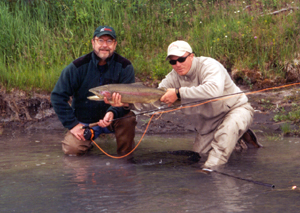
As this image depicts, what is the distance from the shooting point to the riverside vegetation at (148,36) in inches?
290

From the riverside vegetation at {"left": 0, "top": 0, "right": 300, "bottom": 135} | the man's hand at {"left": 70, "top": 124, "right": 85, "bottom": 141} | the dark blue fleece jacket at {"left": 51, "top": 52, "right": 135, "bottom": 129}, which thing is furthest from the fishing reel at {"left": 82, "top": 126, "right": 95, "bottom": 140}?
the riverside vegetation at {"left": 0, "top": 0, "right": 300, "bottom": 135}

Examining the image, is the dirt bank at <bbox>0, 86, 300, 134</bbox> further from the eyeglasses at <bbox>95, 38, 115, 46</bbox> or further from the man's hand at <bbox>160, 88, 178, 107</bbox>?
the man's hand at <bbox>160, 88, 178, 107</bbox>

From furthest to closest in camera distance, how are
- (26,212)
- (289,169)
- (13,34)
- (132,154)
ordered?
(13,34), (132,154), (289,169), (26,212)

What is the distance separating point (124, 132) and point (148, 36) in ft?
13.5

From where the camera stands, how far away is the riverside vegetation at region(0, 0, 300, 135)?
7355 millimetres

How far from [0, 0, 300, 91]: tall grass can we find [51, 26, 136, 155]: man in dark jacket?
2330 mm

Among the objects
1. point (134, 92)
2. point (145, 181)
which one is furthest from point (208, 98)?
point (145, 181)

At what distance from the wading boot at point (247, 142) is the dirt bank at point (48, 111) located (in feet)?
4.68

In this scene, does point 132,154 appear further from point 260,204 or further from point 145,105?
point 260,204

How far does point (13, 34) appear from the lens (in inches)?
321

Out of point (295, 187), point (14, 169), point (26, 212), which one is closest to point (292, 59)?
point (295, 187)

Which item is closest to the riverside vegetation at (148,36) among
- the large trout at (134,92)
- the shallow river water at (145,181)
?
the shallow river water at (145,181)

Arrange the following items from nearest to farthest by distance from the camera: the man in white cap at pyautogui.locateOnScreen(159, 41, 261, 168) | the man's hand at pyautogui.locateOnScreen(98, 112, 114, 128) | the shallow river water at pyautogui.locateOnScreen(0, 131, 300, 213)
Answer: the shallow river water at pyautogui.locateOnScreen(0, 131, 300, 213), the man in white cap at pyautogui.locateOnScreen(159, 41, 261, 168), the man's hand at pyautogui.locateOnScreen(98, 112, 114, 128)

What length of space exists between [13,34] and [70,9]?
1479mm
